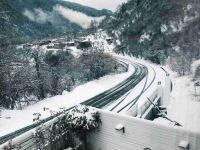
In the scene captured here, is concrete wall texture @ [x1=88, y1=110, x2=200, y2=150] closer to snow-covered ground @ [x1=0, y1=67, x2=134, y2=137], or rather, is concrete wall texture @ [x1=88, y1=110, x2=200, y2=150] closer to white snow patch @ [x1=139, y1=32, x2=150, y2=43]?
snow-covered ground @ [x1=0, y1=67, x2=134, y2=137]

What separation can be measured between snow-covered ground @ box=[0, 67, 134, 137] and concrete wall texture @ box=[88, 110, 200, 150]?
7.55 metres

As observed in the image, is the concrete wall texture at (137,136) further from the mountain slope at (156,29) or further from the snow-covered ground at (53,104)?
the mountain slope at (156,29)

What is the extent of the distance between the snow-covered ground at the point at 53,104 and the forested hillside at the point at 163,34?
42.3 feet

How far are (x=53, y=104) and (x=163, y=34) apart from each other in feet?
171

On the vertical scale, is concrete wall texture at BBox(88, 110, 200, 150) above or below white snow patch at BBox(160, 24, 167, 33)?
below

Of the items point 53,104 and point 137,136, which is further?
point 53,104

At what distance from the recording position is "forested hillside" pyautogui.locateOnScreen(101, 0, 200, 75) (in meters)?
46.0

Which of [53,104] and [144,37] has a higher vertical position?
[144,37]

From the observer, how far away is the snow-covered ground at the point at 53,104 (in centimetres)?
1901

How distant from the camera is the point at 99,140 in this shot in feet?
44.0

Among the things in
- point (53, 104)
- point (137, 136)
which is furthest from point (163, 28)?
point (137, 136)

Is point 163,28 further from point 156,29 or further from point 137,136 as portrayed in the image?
point 137,136

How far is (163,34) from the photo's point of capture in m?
70.6

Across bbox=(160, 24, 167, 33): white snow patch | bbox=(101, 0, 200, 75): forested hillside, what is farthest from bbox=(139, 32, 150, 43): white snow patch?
bbox=(160, 24, 167, 33): white snow patch
